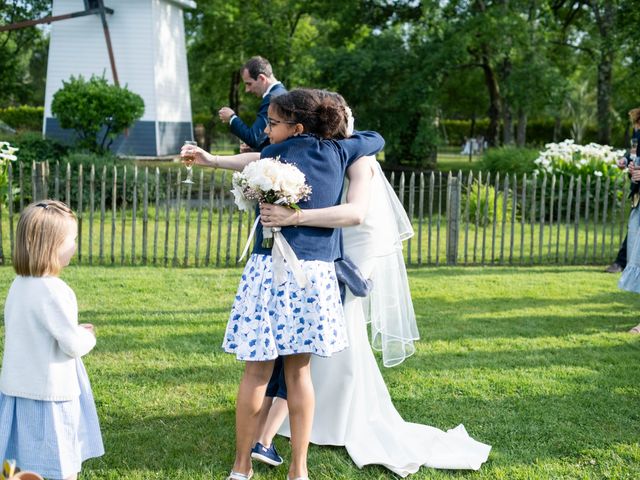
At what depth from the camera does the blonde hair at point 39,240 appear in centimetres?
303

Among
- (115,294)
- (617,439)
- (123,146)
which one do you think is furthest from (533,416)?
(123,146)

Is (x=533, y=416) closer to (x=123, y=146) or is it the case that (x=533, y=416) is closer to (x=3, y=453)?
(x=3, y=453)

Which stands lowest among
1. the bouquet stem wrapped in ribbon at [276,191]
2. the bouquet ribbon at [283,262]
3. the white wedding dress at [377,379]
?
the white wedding dress at [377,379]

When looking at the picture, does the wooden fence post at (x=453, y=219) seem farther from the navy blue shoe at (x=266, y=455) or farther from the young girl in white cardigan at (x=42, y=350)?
the young girl in white cardigan at (x=42, y=350)

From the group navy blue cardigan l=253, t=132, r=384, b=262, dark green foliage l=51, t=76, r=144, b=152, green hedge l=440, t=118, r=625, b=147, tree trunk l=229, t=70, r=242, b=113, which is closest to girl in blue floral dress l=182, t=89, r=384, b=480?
navy blue cardigan l=253, t=132, r=384, b=262

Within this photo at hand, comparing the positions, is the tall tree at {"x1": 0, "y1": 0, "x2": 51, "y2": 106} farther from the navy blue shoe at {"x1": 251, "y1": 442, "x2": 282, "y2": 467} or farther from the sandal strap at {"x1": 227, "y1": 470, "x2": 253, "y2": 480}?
the sandal strap at {"x1": 227, "y1": 470, "x2": 253, "y2": 480}

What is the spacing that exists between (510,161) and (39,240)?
18308 mm

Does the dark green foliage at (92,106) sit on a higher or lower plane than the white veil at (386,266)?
higher

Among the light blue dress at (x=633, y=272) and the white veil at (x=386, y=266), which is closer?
the white veil at (x=386, y=266)

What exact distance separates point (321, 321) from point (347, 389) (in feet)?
2.99

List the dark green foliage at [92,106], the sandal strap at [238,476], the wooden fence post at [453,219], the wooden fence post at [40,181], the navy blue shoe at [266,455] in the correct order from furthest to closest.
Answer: the dark green foliage at [92,106] < the wooden fence post at [453,219] < the wooden fence post at [40,181] < the navy blue shoe at [266,455] < the sandal strap at [238,476]

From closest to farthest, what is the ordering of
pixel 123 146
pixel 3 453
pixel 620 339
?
pixel 3 453, pixel 620 339, pixel 123 146

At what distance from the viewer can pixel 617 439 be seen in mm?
4402

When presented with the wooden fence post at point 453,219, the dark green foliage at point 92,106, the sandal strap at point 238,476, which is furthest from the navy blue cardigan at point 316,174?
the dark green foliage at point 92,106
